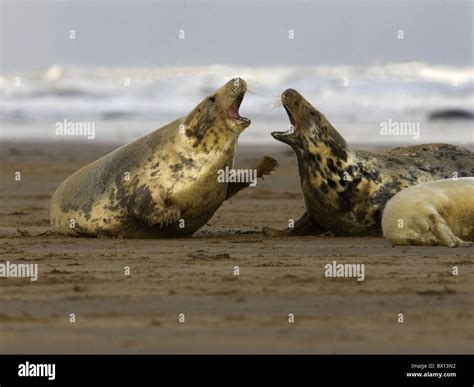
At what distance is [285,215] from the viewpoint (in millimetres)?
15867

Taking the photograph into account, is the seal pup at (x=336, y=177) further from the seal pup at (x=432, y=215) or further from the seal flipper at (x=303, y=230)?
the seal pup at (x=432, y=215)

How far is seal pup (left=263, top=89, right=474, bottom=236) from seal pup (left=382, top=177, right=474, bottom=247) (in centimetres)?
93

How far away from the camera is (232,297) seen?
826 cm

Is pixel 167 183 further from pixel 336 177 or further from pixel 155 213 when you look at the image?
pixel 336 177

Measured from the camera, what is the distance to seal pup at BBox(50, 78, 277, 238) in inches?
467

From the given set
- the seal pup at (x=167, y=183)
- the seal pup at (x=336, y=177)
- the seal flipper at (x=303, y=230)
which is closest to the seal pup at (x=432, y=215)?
the seal pup at (x=336, y=177)

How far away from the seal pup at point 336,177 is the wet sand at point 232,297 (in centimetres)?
29

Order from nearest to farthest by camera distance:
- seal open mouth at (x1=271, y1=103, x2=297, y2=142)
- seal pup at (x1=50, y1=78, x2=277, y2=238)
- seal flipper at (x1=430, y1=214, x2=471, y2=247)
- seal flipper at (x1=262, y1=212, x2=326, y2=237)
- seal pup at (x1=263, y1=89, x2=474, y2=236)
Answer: seal flipper at (x1=430, y1=214, x2=471, y2=247) → seal pup at (x1=50, y1=78, x2=277, y2=238) → seal open mouth at (x1=271, y1=103, x2=297, y2=142) → seal pup at (x1=263, y1=89, x2=474, y2=236) → seal flipper at (x1=262, y1=212, x2=326, y2=237)

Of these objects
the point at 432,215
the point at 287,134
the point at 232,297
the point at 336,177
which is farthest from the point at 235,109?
the point at 232,297

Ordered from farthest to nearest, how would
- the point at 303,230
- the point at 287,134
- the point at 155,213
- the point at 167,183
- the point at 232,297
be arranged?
the point at 303,230 → the point at 287,134 → the point at 167,183 → the point at 155,213 → the point at 232,297

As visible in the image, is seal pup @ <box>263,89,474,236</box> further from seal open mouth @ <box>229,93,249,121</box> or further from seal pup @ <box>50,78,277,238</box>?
seal pup @ <box>50,78,277,238</box>

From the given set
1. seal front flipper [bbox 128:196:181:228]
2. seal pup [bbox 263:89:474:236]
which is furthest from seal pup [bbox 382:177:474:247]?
seal front flipper [bbox 128:196:181:228]

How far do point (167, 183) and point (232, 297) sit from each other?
12.4 ft
